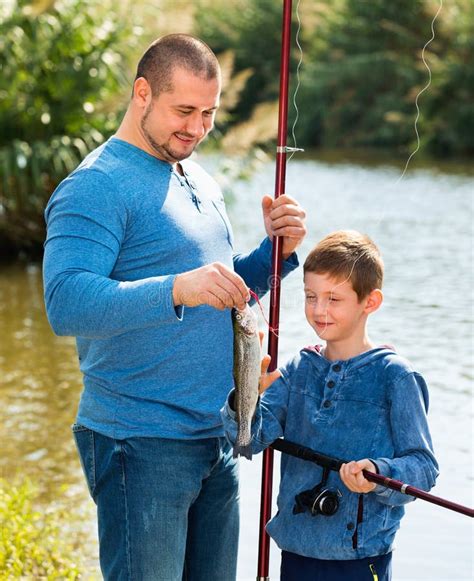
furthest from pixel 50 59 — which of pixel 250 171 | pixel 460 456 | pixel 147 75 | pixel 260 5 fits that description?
pixel 260 5

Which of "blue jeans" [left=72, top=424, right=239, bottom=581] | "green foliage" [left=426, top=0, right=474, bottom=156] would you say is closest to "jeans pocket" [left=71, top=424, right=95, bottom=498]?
"blue jeans" [left=72, top=424, right=239, bottom=581]

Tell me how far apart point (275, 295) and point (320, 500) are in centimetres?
53

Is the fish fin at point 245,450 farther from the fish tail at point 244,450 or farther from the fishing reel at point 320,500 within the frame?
the fishing reel at point 320,500

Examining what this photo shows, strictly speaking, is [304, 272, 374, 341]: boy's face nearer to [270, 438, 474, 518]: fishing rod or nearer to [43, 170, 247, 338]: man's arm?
[270, 438, 474, 518]: fishing rod

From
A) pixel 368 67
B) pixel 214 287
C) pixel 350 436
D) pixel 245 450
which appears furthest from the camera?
pixel 368 67

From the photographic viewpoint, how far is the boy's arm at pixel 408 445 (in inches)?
104

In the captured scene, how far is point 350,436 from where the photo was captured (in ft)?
9.18

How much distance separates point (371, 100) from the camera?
3203cm

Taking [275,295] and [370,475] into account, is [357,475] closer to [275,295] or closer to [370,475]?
[370,475]

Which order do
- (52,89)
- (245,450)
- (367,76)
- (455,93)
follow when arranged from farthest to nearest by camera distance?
(367,76) < (455,93) < (52,89) < (245,450)

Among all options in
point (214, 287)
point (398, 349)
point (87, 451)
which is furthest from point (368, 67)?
point (214, 287)

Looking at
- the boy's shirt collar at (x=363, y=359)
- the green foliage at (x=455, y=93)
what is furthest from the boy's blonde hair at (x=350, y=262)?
the green foliage at (x=455, y=93)

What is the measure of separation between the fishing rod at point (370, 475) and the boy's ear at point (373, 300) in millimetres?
391

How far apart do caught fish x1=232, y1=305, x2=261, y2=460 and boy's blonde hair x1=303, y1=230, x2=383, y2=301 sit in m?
0.37
